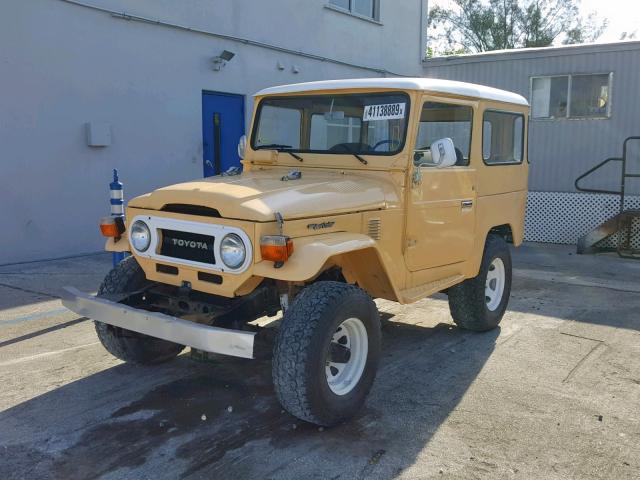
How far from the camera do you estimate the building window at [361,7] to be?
42.5ft

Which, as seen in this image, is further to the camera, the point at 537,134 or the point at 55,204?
the point at 537,134

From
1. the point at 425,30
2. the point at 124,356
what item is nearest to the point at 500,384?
the point at 124,356

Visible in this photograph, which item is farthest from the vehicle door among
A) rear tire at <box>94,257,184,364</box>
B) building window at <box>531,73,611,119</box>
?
building window at <box>531,73,611,119</box>

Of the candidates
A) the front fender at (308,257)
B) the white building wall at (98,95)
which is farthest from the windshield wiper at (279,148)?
the white building wall at (98,95)

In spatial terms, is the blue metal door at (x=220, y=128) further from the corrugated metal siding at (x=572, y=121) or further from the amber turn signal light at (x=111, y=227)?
the amber turn signal light at (x=111, y=227)

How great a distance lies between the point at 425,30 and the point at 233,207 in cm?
1335

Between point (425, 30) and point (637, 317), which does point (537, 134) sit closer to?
point (425, 30)

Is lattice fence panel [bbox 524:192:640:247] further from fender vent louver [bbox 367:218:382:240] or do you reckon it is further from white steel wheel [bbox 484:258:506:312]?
fender vent louver [bbox 367:218:382:240]

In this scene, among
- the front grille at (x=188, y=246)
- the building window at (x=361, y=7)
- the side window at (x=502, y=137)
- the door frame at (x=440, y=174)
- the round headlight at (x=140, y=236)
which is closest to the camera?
the front grille at (x=188, y=246)

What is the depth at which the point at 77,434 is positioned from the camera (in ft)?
11.6

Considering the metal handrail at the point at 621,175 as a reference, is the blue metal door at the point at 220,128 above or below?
above

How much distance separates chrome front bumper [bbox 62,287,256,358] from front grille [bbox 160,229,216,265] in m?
0.40

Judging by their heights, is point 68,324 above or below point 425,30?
below

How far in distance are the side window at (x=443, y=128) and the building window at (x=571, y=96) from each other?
7806 millimetres
